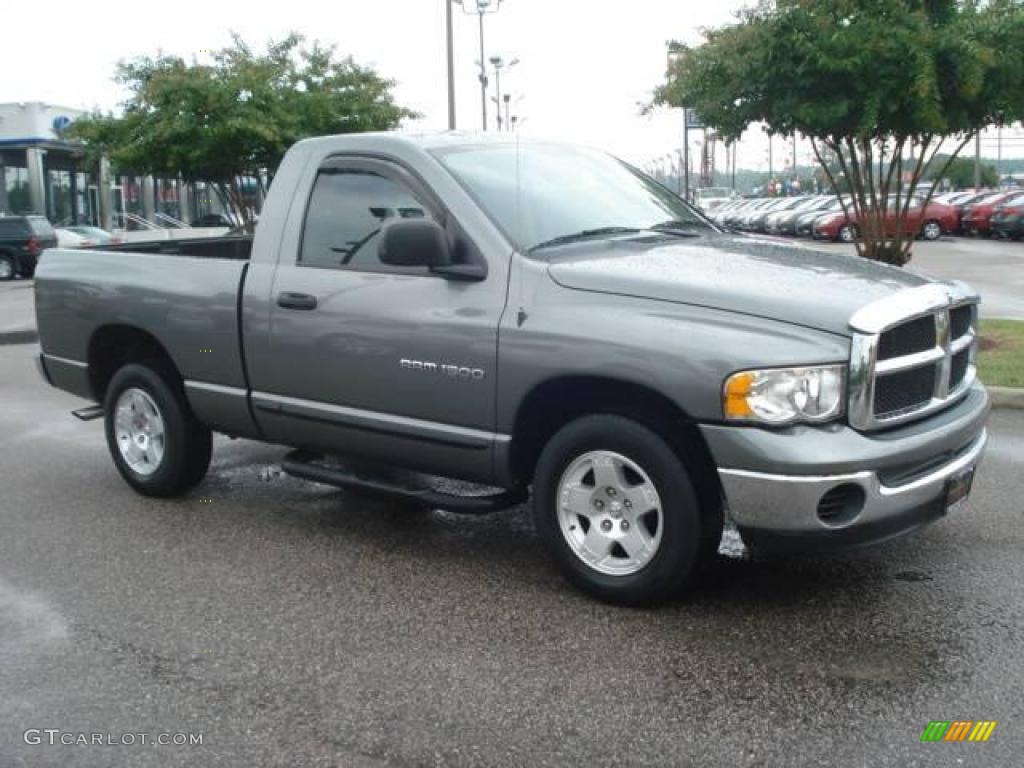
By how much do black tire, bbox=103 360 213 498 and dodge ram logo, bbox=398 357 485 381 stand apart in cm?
191

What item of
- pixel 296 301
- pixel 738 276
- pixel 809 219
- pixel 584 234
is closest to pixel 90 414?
pixel 296 301

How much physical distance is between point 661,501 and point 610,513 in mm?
283

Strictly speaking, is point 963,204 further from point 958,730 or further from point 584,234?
point 958,730

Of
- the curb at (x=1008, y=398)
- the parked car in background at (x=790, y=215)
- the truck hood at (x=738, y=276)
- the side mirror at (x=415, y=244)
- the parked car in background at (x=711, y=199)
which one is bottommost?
the curb at (x=1008, y=398)

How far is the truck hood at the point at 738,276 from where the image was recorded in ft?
14.5

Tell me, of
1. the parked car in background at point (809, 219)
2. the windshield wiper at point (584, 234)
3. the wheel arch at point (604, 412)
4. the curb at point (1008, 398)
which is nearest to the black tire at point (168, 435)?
the wheel arch at point (604, 412)

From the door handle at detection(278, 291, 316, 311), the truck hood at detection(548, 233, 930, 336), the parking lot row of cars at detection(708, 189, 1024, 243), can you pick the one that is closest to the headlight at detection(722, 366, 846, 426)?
the truck hood at detection(548, 233, 930, 336)

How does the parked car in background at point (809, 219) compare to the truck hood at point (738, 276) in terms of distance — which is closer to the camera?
the truck hood at point (738, 276)

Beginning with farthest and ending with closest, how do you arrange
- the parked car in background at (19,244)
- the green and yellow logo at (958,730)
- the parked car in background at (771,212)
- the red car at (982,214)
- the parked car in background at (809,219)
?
1. the parked car in background at (771,212)
2. the parked car in background at (809,219)
3. the red car at (982,214)
4. the parked car in background at (19,244)
5. the green and yellow logo at (958,730)

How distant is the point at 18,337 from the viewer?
52.9 feet

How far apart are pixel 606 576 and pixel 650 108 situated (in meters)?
9.15

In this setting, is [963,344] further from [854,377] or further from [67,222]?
[67,222]

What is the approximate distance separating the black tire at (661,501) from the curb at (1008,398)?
5130 millimetres

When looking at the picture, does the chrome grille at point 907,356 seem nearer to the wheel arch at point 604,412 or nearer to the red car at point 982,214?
the wheel arch at point 604,412
